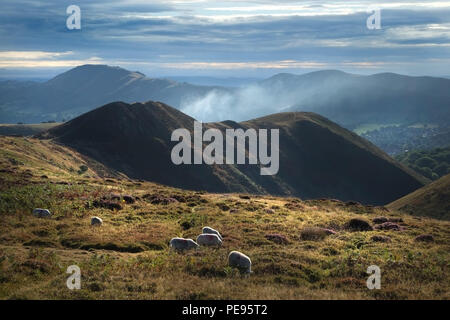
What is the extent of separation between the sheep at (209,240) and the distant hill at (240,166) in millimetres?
90394

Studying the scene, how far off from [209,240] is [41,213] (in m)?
14.7

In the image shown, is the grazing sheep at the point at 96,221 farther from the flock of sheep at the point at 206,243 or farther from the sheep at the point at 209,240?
the sheep at the point at 209,240

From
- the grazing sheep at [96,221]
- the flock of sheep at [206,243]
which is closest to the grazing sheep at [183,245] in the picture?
the flock of sheep at [206,243]

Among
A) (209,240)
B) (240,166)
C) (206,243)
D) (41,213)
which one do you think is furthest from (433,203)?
(41,213)

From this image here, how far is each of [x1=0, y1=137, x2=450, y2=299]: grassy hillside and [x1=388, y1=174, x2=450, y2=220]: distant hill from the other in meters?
46.9

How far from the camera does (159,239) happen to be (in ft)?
90.2

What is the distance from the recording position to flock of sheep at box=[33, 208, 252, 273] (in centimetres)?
2028

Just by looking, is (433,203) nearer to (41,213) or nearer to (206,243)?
(206,243)

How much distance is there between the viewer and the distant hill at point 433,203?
8038cm

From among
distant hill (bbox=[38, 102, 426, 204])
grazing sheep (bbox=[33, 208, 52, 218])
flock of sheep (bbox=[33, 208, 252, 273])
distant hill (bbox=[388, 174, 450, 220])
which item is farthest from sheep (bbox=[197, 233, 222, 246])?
distant hill (bbox=[38, 102, 426, 204])

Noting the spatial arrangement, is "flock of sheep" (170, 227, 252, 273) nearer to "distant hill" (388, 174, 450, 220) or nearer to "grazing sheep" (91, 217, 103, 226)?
"grazing sheep" (91, 217, 103, 226)

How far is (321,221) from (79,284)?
25055 mm
